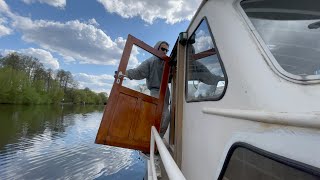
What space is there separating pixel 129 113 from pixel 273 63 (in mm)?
3091

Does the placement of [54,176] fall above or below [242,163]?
below

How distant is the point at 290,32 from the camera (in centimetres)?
151

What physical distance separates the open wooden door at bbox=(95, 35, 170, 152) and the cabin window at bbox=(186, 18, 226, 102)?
134cm

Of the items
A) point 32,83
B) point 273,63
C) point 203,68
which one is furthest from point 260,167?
point 32,83

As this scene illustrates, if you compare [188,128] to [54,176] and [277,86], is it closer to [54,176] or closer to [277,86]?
[277,86]

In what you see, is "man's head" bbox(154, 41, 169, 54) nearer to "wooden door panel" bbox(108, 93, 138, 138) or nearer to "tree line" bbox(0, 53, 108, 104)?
"wooden door panel" bbox(108, 93, 138, 138)

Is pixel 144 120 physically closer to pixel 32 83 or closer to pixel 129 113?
pixel 129 113

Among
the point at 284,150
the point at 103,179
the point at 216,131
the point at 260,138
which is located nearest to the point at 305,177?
the point at 284,150

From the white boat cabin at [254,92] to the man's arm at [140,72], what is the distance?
1669mm

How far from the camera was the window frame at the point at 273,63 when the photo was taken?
1.18 meters

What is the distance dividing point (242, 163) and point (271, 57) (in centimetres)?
55

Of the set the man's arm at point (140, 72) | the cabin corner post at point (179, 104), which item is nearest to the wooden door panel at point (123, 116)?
the man's arm at point (140, 72)

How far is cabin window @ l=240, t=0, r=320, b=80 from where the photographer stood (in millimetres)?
1326

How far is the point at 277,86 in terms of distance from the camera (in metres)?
1.29
